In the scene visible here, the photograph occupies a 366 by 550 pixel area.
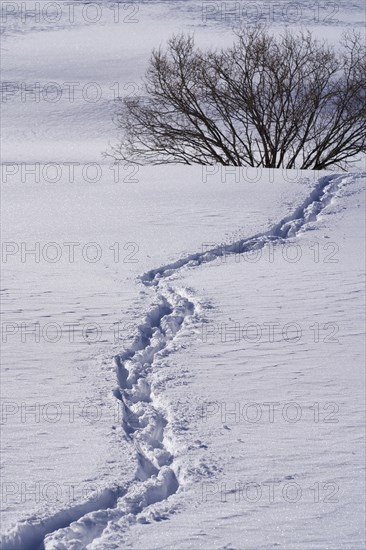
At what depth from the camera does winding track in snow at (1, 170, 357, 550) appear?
12.4 feet

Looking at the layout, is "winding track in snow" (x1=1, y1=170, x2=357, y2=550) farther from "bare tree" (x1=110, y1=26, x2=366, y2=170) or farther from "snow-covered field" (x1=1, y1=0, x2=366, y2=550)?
"bare tree" (x1=110, y1=26, x2=366, y2=170)

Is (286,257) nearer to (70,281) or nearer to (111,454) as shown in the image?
(70,281)

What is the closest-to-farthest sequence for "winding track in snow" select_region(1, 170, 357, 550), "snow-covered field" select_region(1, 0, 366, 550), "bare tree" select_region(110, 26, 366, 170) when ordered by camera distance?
"winding track in snow" select_region(1, 170, 357, 550)
"snow-covered field" select_region(1, 0, 366, 550)
"bare tree" select_region(110, 26, 366, 170)

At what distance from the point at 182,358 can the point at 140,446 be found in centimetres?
125

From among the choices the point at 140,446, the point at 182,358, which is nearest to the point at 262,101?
the point at 182,358

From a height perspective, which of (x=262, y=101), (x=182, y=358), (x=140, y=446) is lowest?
(x=140, y=446)

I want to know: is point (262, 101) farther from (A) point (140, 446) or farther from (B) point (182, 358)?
(A) point (140, 446)

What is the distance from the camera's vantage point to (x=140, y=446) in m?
4.64

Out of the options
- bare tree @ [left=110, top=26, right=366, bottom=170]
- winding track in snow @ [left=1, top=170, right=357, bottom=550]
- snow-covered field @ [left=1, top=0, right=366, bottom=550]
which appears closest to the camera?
winding track in snow @ [left=1, top=170, right=357, bottom=550]

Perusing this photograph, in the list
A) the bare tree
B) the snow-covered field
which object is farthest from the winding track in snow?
the bare tree

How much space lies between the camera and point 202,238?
8859 millimetres

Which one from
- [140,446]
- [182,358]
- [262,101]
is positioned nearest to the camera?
[140,446]

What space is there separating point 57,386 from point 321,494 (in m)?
1.91

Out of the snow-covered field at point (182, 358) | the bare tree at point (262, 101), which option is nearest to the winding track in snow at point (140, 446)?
the snow-covered field at point (182, 358)
